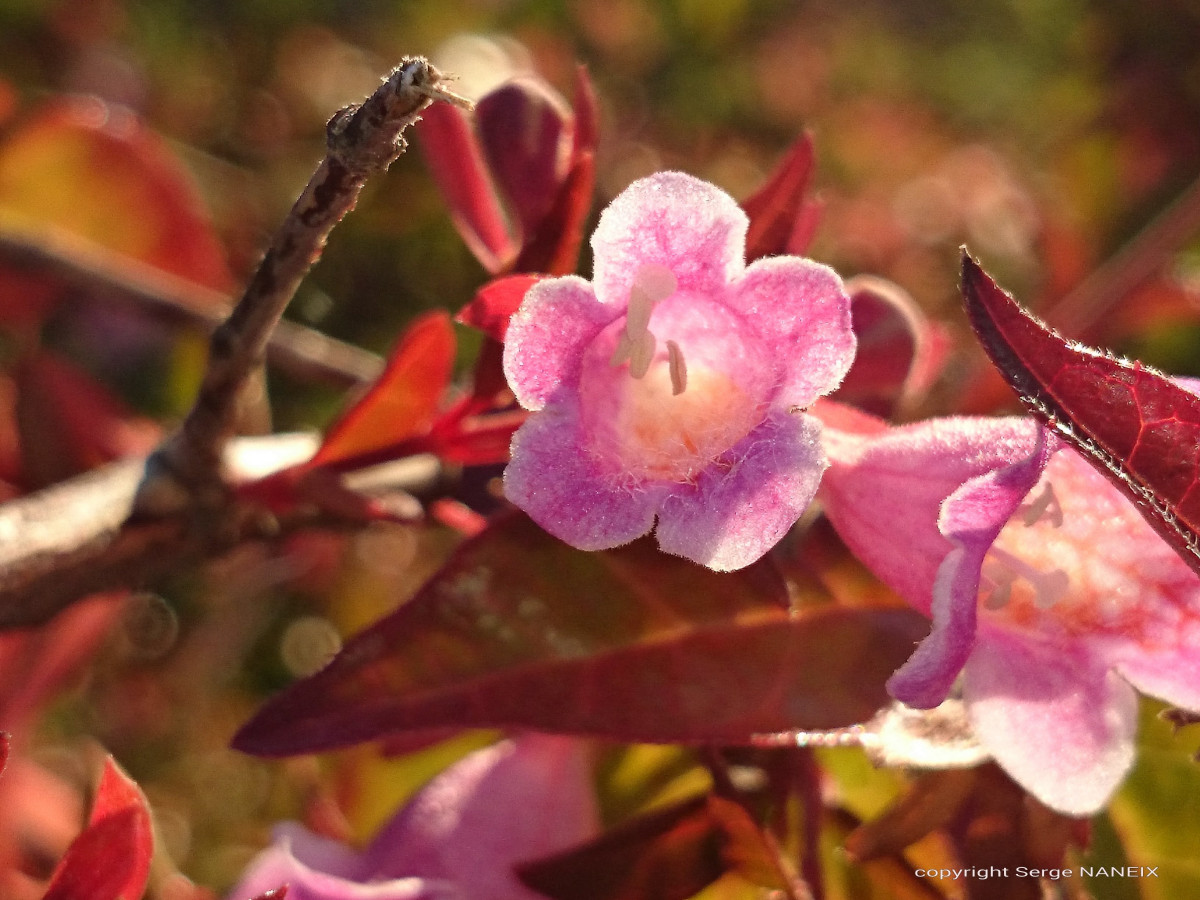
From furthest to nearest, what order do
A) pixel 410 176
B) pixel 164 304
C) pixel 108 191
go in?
pixel 410 176 < pixel 108 191 < pixel 164 304

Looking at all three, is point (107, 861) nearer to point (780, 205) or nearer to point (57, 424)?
point (780, 205)

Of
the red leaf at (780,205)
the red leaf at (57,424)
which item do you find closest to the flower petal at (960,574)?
the red leaf at (780,205)

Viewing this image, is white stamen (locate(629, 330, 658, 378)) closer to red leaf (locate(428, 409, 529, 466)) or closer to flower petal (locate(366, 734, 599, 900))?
red leaf (locate(428, 409, 529, 466))

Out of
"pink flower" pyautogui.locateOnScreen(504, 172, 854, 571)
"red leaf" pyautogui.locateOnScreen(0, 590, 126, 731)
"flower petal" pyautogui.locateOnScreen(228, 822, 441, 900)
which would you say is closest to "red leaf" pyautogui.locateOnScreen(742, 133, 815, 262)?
"pink flower" pyautogui.locateOnScreen(504, 172, 854, 571)

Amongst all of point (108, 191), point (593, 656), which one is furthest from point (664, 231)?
point (108, 191)

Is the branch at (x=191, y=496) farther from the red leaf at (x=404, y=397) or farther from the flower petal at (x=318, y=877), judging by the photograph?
the flower petal at (x=318, y=877)

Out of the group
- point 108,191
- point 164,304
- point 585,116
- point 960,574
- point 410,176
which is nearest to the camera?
point 960,574
